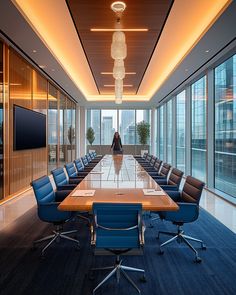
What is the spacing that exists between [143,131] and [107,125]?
2.37 meters

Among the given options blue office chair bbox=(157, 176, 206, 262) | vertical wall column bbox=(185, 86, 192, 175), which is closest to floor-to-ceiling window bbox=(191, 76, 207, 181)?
vertical wall column bbox=(185, 86, 192, 175)

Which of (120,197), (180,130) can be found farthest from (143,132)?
(120,197)

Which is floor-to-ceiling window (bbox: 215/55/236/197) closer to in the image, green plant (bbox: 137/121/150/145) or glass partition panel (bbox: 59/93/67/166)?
glass partition panel (bbox: 59/93/67/166)

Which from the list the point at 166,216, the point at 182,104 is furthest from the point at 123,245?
the point at 182,104

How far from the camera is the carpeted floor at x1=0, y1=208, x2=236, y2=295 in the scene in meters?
2.38

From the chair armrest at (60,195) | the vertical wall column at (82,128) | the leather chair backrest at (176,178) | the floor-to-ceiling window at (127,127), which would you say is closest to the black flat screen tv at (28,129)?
the chair armrest at (60,195)

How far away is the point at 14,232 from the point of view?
380 centimetres

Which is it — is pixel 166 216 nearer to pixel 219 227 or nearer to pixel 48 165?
pixel 219 227

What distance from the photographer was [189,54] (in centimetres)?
577

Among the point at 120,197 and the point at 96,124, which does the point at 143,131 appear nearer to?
the point at 96,124

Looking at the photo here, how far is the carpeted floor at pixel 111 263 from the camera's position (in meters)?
2.38

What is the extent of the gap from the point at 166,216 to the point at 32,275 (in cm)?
160

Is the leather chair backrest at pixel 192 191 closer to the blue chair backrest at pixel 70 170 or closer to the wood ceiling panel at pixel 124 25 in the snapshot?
the blue chair backrest at pixel 70 170

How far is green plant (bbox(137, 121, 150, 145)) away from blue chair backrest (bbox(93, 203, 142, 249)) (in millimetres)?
13174
